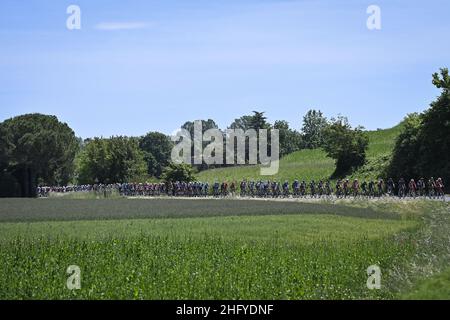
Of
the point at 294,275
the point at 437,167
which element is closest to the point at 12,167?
the point at 437,167

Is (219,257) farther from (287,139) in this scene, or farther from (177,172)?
(287,139)

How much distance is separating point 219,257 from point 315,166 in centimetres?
7646

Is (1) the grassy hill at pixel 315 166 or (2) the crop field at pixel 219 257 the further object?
(1) the grassy hill at pixel 315 166

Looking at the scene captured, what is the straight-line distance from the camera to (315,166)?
323 feet

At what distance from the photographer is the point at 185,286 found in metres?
17.9

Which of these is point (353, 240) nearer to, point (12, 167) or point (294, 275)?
point (294, 275)

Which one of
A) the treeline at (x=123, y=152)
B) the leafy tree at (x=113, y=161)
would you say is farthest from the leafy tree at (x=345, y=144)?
the leafy tree at (x=113, y=161)

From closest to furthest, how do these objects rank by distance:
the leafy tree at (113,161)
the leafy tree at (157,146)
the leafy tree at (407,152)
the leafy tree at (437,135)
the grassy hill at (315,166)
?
the leafy tree at (437,135)
the leafy tree at (407,152)
the grassy hill at (315,166)
the leafy tree at (113,161)
the leafy tree at (157,146)

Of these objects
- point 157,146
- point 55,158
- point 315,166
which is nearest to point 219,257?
point 315,166

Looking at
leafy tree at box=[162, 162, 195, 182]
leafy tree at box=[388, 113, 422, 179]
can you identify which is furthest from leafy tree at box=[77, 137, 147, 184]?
leafy tree at box=[388, 113, 422, 179]

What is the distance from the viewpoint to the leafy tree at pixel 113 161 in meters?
111

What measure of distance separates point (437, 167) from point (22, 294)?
51079 millimetres

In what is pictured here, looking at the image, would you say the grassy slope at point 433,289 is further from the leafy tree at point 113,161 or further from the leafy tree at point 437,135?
the leafy tree at point 113,161
